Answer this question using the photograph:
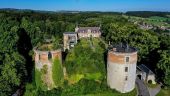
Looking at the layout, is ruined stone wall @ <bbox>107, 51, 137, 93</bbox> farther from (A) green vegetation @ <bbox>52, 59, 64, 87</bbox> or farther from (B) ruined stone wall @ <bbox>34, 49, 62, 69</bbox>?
(B) ruined stone wall @ <bbox>34, 49, 62, 69</bbox>

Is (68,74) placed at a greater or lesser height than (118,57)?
lesser

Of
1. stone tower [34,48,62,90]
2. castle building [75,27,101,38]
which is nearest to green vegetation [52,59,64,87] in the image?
stone tower [34,48,62,90]

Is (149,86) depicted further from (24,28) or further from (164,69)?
(24,28)

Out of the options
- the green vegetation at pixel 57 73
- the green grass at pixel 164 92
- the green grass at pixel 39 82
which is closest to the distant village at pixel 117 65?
the green vegetation at pixel 57 73

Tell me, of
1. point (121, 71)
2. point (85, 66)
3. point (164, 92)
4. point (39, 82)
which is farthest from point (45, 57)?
point (164, 92)

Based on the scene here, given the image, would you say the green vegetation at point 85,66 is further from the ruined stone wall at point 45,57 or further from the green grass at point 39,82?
the green grass at point 39,82

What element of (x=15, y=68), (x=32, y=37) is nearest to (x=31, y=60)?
(x=32, y=37)
